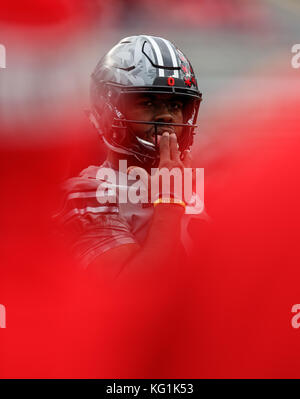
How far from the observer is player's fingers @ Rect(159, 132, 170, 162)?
2.95m

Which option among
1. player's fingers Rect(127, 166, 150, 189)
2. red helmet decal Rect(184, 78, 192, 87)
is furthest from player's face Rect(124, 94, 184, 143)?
player's fingers Rect(127, 166, 150, 189)

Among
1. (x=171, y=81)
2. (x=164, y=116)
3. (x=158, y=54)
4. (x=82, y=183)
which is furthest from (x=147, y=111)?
(x=82, y=183)

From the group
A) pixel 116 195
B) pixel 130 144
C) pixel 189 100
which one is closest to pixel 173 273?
pixel 116 195

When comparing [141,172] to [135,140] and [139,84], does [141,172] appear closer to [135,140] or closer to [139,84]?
[135,140]

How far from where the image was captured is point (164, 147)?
9.78ft

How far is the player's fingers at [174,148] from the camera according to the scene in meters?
2.97

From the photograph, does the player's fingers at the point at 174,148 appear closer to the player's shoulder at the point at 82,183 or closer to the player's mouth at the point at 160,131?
the player's mouth at the point at 160,131

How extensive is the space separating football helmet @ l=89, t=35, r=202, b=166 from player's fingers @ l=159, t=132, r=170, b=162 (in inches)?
4.1

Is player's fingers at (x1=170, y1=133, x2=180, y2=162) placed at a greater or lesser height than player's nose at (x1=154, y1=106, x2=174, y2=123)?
lesser

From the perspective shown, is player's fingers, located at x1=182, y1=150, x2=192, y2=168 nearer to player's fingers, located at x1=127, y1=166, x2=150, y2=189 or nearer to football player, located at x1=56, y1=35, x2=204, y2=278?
football player, located at x1=56, y1=35, x2=204, y2=278

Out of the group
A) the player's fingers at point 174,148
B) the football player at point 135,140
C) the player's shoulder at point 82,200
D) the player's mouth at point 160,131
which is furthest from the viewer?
the player's mouth at point 160,131

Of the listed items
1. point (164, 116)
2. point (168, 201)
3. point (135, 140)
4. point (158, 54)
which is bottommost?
point (168, 201)

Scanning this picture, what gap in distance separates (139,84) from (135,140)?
0.32 metres

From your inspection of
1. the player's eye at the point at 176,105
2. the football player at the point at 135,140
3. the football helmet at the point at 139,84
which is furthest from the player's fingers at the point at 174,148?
the player's eye at the point at 176,105
